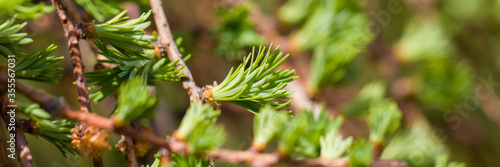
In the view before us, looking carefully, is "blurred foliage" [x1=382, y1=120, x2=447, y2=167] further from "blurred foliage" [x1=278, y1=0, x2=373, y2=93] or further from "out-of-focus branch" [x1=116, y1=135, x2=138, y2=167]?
"out-of-focus branch" [x1=116, y1=135, x2=138, y2=167]

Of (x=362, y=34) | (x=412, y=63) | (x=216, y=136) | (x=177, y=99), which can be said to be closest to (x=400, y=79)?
(x=412, y=63)

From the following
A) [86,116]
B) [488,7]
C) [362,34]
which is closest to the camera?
[86,116]

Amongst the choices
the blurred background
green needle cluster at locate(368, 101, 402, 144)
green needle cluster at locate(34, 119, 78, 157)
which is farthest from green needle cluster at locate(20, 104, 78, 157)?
green needle cluster at locate(368, 101, 402, 144)

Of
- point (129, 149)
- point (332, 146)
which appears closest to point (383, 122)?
point (332, 146)

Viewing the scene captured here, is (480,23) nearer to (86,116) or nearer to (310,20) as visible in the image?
(310,20)

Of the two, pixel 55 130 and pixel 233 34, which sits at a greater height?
pixel 233 34

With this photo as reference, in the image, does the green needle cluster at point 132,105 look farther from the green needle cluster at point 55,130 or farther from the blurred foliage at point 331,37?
the blurred foliage at point 331,37

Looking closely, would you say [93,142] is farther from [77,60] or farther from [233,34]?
[233,34]
